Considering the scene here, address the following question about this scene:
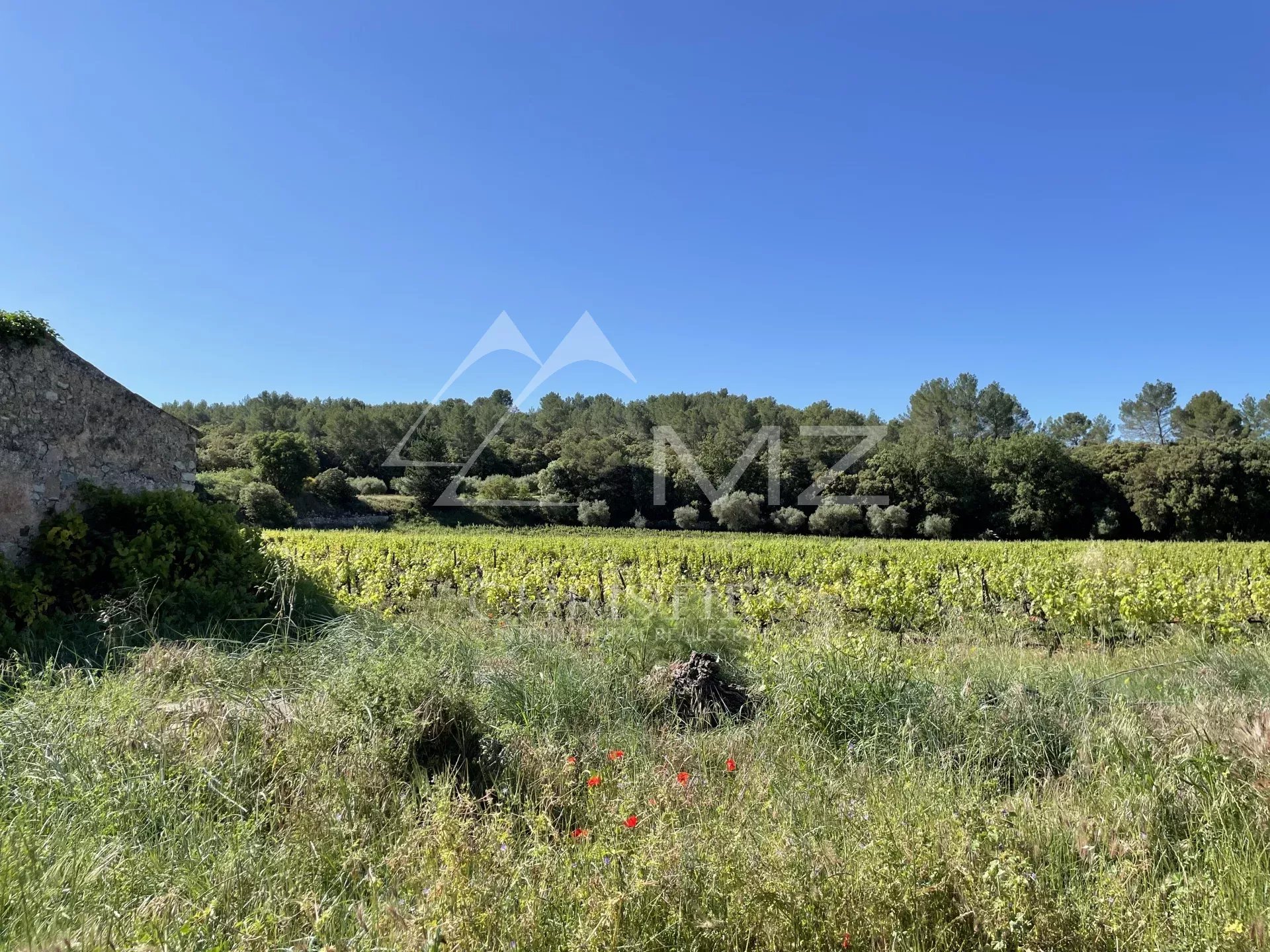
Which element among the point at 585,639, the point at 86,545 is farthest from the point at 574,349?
the point at 585,639

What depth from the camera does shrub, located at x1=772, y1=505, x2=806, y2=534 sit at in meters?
33.3

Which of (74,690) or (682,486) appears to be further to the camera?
(682,486)

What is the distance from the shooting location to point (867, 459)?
37031mm

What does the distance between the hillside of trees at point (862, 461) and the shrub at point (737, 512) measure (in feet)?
1.02

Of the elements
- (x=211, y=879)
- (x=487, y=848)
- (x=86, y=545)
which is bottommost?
(x=211, y=879)

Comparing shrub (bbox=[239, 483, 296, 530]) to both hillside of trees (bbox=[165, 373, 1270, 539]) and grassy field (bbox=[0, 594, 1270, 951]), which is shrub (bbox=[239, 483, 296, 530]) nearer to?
hillside of trees (bbox=[165, 373, 1270, 539])

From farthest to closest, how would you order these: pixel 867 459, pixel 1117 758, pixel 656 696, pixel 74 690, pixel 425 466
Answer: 1. pixel 425 466
2. pixel 867 459
3. pixel 656 696
4. pixel 74 690
5. pixel 1117 758

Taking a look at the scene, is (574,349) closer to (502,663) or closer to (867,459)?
(502,663)

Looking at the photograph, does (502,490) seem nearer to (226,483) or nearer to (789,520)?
(226,483)

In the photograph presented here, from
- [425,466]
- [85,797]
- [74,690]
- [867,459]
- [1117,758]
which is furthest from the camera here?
[425,466]

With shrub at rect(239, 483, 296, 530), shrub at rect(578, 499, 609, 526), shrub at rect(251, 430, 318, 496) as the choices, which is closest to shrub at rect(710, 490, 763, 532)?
shrub at rect(578, 499, 609, 526)

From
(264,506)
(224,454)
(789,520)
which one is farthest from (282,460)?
(789,520)

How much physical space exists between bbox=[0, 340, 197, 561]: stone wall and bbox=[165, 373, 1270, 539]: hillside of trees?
27706 mm

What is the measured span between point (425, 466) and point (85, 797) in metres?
41.7
